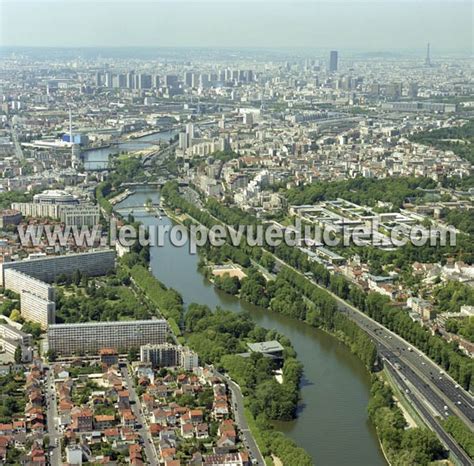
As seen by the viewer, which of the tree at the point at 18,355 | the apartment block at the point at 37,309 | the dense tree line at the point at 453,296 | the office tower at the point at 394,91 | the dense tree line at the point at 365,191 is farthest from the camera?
the office tower at the point at 394,91

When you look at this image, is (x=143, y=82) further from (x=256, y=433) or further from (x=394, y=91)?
(x=256, y=433)

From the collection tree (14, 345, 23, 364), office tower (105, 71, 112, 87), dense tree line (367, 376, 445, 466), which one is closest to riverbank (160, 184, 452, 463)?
dense tree line (367, 376, 445, 466)

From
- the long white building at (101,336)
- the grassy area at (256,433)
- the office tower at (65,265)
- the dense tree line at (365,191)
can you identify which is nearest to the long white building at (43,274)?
the office tower at (65,265)

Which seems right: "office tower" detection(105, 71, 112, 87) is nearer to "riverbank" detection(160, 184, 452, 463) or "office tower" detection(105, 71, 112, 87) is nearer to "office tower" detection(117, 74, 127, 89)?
"office tower" detection(117, 74, 127, 89)

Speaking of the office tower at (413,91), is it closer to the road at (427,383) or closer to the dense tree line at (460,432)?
the road at (427,383)

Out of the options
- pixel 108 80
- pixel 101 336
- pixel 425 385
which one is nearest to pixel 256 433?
pixel 425 385
